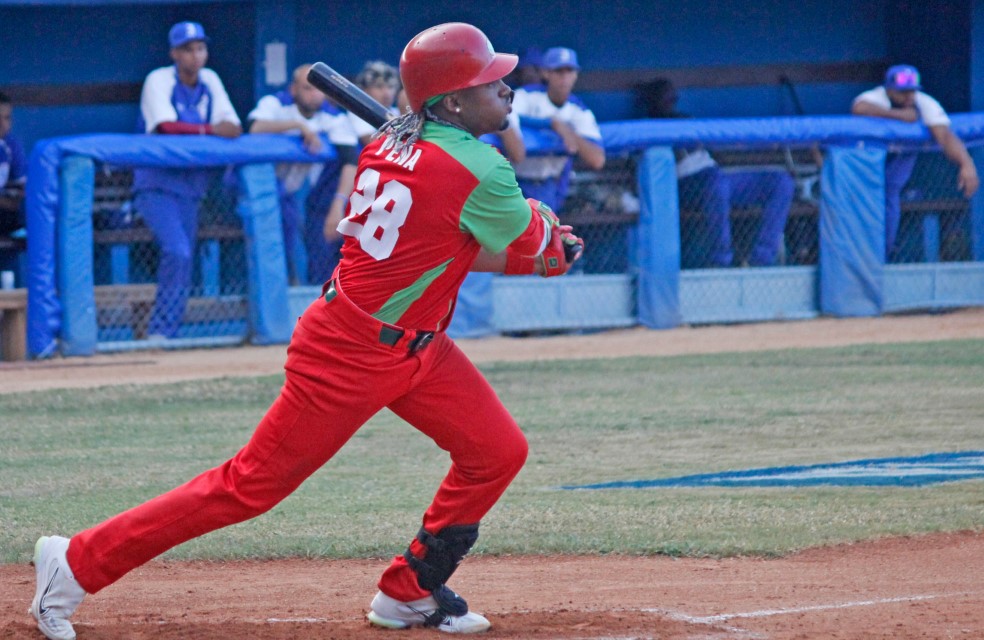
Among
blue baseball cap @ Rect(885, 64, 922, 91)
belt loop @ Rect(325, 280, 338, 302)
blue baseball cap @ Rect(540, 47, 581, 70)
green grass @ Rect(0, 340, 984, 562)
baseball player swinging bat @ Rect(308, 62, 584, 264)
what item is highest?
blue baseball cap @ Rect(540, 47, 581, 70)

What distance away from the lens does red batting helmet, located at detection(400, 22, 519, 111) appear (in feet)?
12.2

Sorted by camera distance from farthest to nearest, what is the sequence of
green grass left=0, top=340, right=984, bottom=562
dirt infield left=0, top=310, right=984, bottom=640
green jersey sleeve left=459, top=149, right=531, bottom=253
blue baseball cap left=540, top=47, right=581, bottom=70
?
blue baseball cap left=540, top=47, right=581, bottom=70 < green grass left=0, top=340, right=984, bottom=562 < dirt infield left=0, top=310, right=984, bottom=640 < green jersey sleeve left=459, top=149, right=531, bottom=253

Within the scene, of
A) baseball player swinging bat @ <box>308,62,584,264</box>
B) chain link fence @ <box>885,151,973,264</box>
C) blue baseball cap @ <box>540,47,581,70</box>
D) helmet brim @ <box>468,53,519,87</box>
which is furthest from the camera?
chain link fence @ <box>885,151,973,264</box>

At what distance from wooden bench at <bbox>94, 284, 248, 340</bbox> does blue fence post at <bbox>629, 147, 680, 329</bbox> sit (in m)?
3.36

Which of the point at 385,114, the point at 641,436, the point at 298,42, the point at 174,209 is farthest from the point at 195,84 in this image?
the point at 385,114

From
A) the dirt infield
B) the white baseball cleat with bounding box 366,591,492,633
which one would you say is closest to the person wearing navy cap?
the dirt infield

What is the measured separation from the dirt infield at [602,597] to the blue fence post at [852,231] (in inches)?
293

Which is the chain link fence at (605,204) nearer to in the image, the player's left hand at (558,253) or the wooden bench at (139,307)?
the wooden bench at (139,307)

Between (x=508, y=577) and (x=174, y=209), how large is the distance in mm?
6458

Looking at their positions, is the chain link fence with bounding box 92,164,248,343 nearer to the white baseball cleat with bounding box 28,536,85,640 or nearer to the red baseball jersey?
the white baseball cleat with bounding box 28,536,85,640

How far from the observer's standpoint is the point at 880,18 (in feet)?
50.8

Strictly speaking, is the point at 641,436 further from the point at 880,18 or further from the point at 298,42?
the point at 880,18

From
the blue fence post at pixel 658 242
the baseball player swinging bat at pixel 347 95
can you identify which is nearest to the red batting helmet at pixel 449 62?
the baseball player swinging bat at pixel 347 95

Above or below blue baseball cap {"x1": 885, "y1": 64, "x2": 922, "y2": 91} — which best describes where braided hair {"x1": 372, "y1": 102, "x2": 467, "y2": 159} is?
below
